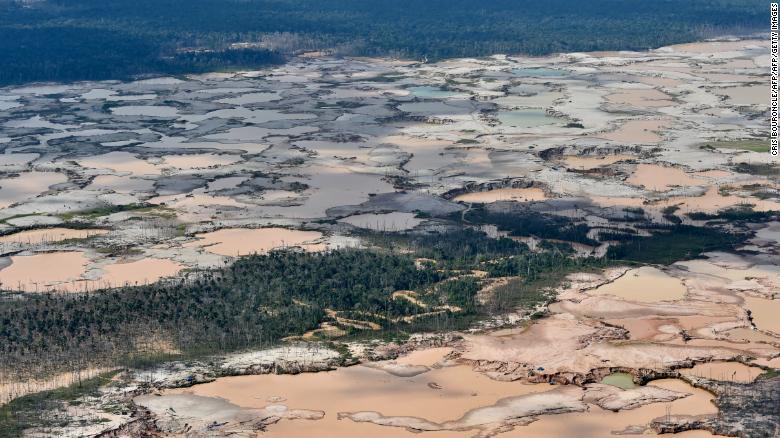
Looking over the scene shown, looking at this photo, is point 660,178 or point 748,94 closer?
point 660,178

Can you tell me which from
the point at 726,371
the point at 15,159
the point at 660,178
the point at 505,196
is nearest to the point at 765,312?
the point at 726,371

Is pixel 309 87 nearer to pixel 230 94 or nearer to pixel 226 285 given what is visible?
pixel 230 94

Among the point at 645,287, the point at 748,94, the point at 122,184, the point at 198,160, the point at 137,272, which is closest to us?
the point at 645,287

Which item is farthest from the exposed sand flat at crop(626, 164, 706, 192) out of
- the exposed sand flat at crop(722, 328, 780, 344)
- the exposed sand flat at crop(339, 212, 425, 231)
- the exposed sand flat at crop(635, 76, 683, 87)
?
the exposed sand flat at crop(635, 76, 683, 87)

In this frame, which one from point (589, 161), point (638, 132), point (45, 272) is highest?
point (45, 272)

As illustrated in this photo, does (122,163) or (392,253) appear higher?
(392,253)

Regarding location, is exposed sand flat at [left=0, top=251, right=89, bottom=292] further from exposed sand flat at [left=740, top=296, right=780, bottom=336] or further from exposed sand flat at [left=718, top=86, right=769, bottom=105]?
exposed sand flat at [left=718, top=86, right=769, bottom=105]

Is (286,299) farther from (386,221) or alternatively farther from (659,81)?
(659,81)
